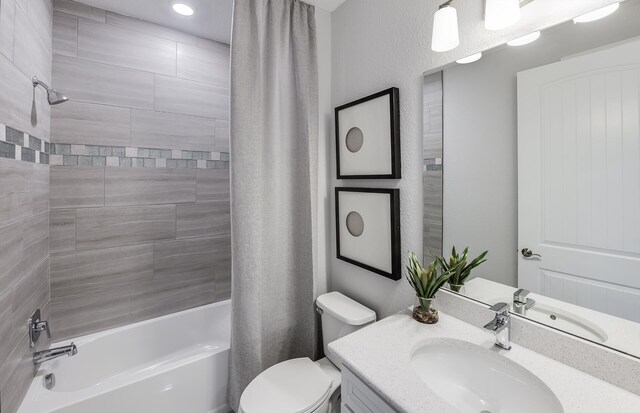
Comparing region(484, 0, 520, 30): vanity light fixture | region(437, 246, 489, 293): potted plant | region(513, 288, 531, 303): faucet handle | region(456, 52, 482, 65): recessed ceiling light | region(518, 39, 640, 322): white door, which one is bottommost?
region(513, 288, 531, 303): faucet handle

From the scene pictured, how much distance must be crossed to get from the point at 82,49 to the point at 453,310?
2.76 m

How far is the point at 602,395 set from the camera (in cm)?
76

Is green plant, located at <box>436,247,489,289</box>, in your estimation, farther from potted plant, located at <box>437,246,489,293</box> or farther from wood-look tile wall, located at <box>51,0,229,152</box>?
wood-look tile wall, located at <box>51,0,229,152</box>

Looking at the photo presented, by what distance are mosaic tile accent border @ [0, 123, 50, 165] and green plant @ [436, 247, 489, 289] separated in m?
Answer: 1.98

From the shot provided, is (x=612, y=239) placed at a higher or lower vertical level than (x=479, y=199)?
lower

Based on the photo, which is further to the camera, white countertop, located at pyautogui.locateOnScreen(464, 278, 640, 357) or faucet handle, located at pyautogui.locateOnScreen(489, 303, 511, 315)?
→ faucet handle, located at pyautogui.locateOnScreen(489, 303, 511, 315)

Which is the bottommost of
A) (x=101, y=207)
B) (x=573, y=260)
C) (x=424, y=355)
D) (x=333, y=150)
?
(x=424, y=355)

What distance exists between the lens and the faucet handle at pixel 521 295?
1.00 metres

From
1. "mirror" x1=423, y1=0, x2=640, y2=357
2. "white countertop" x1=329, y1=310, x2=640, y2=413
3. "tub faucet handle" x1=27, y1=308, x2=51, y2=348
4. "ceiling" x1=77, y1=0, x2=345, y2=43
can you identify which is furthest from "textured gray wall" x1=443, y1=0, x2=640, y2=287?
"tub faucet handle" x1=27, y1=308, x2=51, y2=348

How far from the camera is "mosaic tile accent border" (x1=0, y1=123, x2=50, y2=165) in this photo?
1.20m

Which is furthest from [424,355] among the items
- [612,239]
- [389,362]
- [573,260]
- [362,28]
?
[362,28]

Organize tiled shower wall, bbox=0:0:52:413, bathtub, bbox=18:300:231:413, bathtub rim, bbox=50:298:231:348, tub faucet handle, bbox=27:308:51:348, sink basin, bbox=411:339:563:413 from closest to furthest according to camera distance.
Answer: sink basin, bbox=411:339:563:413 → tiled shower wall, bbox=0:0:52:413 → bathtub, bbox=18:300:231:413 → tub faucet handle, bbox=27:308:51:348 → bathtub rim, bbox=50:298:231:348

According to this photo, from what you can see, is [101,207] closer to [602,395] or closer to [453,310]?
[453,310]

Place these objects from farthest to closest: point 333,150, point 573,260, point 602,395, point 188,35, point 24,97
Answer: point 188,35, point 333,150, point 24,97, point 573,260, point 602,395
